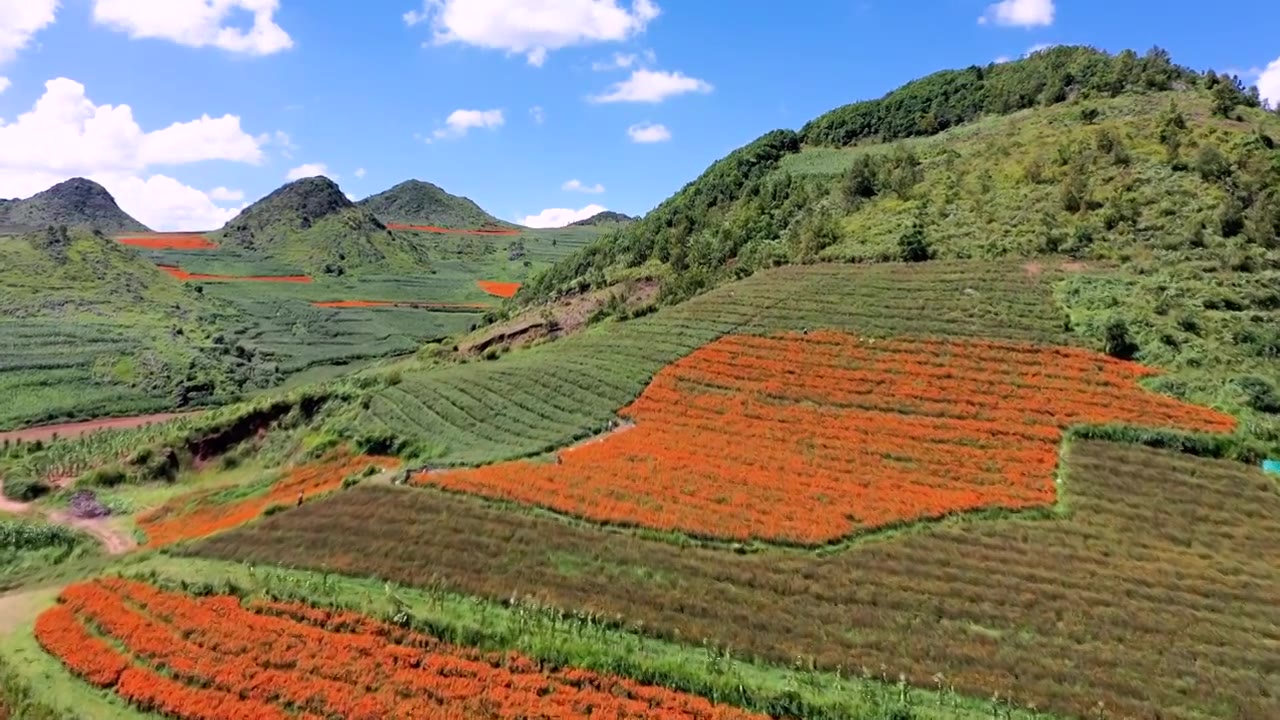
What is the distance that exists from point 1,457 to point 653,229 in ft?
175

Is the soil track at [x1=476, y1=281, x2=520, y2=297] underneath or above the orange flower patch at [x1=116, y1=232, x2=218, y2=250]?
underneath

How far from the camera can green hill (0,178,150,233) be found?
566 feet

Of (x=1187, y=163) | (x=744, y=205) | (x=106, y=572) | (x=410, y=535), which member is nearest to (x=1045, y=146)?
(x=1187, y=163)

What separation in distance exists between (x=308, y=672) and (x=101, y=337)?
7279cm

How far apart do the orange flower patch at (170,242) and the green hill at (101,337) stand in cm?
3820

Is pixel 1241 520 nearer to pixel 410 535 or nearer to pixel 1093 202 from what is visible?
pixel 410 535

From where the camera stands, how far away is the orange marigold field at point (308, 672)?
1736 centimetres

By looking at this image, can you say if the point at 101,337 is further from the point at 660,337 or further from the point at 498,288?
the point at 498,288

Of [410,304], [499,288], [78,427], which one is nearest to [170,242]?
[410,304]

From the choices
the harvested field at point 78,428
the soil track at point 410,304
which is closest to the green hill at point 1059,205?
the harvested field at point 78,428

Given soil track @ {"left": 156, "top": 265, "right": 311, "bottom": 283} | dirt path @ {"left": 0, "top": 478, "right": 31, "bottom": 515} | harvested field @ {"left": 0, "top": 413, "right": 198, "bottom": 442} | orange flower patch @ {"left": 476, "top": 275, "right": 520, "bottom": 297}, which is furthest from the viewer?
orange flower patch @ {"left": 476, "top": 275, "right": 520, "bottom": 297}

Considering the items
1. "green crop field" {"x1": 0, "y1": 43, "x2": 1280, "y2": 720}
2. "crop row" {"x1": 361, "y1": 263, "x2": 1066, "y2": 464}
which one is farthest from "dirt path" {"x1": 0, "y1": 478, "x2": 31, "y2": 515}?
"crop row" {"x1": 361, "y1": 263, "x2": 1066, "y2": 464}

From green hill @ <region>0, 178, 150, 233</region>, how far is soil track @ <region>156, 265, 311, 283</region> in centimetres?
6876

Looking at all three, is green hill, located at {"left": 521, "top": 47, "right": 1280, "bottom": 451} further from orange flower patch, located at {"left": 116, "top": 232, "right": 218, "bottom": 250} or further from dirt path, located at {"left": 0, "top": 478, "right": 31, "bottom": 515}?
orange flower patch, located at {"left": 116, "top": 232, "right": 218, "bottom": 250}
